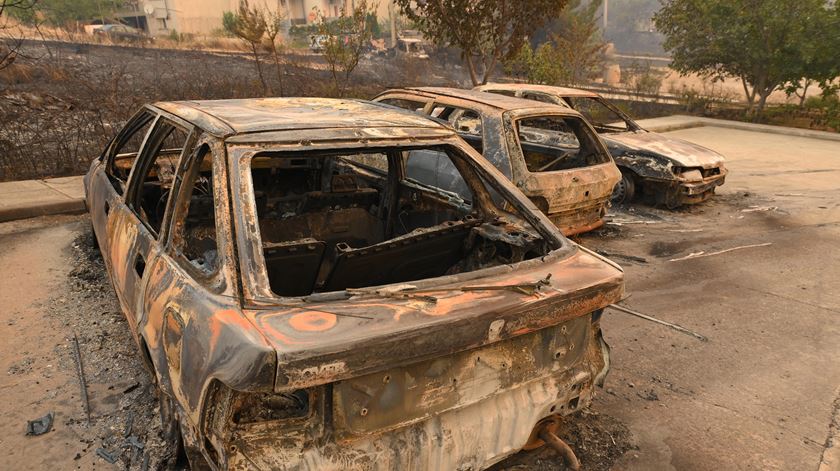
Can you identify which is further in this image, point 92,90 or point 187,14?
point 187,14

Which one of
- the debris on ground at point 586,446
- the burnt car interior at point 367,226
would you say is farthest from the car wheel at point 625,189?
the debris on ground at point 586,446

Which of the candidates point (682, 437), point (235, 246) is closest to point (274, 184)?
point (235, 246)

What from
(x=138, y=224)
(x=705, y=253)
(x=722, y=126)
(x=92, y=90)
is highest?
(x=92, y=90)

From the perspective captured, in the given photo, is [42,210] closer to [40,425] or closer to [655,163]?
[40,425]

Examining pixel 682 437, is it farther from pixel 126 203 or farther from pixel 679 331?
pixel 126 203

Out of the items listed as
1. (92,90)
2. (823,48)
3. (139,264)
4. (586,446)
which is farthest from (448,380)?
(823,48)

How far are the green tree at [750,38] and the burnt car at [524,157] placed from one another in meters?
10.6

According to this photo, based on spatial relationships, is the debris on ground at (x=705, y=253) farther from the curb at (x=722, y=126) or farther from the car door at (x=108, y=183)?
the curb at (x=722, y=126)

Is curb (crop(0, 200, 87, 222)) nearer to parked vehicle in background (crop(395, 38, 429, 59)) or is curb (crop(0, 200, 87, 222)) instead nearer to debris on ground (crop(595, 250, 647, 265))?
debris on ground (crop(595, 250, 647, 265))

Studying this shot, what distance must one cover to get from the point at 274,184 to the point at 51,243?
2950 millimetres

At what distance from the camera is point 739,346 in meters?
4.11

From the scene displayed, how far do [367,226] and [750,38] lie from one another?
14.7 metres

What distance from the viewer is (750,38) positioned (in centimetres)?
1429

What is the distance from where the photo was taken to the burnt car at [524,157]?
518 centimetres
